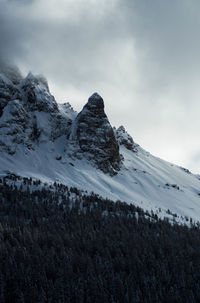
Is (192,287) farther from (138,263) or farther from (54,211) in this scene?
(54,211)

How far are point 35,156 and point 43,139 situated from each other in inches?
243

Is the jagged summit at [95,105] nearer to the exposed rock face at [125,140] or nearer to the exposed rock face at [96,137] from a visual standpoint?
the exposed rock face at [96,137]

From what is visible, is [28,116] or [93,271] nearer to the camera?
[93,271]

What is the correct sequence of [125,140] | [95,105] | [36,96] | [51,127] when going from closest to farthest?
1. [51,127]
2. [95,105]
3. [36,96]
4. [125,140]

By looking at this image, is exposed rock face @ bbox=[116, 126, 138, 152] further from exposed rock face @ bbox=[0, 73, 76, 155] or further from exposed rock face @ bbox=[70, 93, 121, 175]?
exposed rock face @ bbox=[0, 73, 76, 155]

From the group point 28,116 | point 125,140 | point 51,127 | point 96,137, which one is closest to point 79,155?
point 96,137

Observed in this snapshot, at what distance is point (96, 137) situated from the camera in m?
50.2

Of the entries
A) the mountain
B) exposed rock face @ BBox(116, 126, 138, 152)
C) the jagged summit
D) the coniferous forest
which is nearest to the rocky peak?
the mountain

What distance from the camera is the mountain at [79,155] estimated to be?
123 feet

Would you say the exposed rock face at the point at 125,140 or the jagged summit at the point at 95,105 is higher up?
the jagged summit at the point at 95,105

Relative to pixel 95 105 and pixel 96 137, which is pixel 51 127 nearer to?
pixel 96 137

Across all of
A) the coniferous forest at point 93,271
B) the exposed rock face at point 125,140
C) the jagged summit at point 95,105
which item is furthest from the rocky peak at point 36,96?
the coniferous forest at point 93,271

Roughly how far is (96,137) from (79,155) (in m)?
6.62

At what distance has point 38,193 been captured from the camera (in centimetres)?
2064
